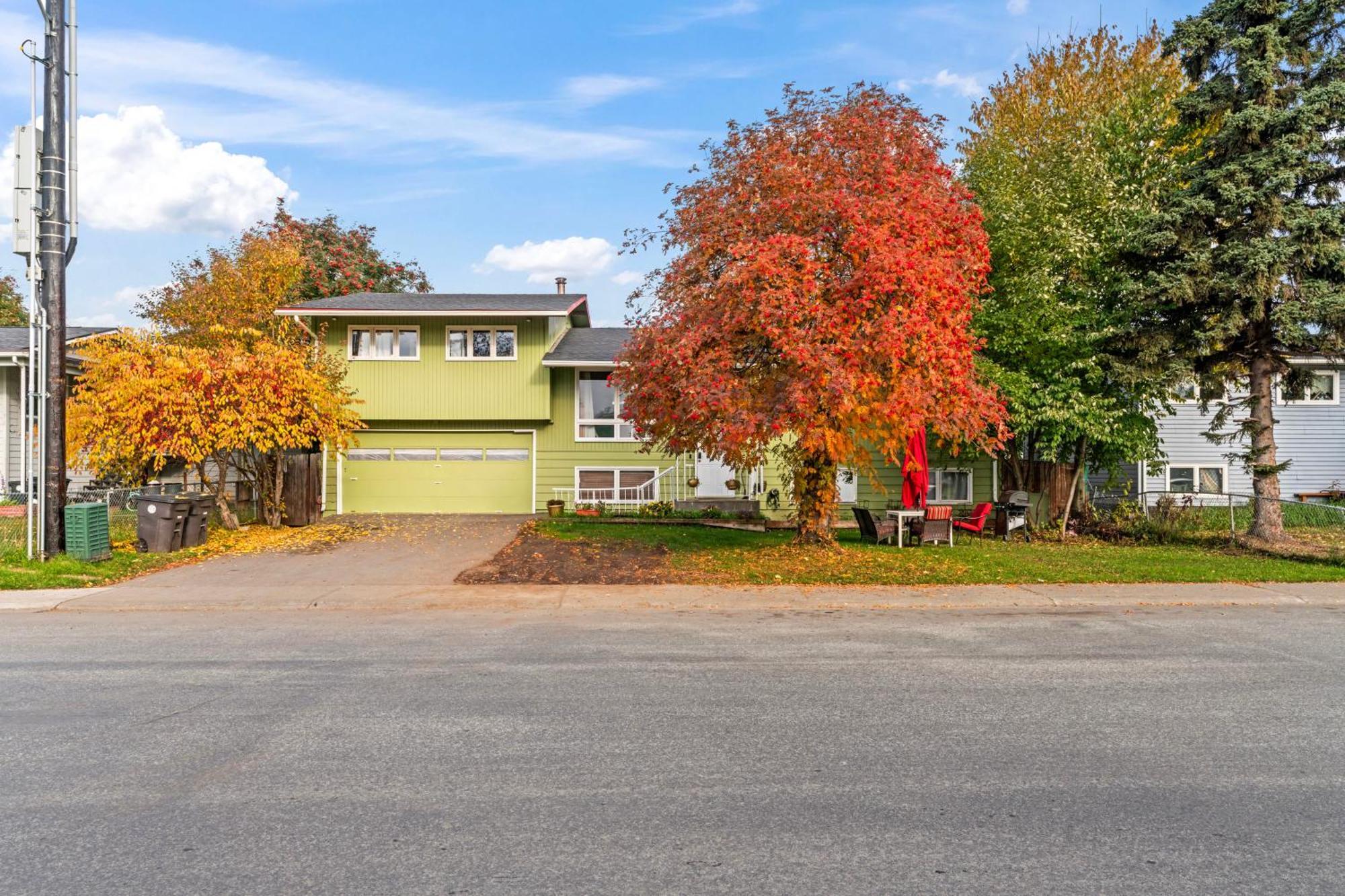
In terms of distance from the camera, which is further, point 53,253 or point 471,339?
point 471,339

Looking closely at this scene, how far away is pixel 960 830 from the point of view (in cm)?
430

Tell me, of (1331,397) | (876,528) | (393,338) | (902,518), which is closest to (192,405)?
(393,338)

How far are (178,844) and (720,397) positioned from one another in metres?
9.59

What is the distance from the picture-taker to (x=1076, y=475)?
65.7ft

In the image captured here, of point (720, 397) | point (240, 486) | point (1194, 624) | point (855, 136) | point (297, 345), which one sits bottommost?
point (1194, 624)

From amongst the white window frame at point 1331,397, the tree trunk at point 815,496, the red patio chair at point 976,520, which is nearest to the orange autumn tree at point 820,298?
the tree trunk at point 815,496

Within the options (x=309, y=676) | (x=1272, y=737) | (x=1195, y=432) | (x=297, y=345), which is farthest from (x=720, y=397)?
(x=1195, y=432)

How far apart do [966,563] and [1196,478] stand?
15.2 metres

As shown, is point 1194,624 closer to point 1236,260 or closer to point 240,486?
point 1236,260

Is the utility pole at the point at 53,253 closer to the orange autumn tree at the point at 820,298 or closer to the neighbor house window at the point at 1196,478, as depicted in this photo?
the orange autumn tree at the point at 820,298

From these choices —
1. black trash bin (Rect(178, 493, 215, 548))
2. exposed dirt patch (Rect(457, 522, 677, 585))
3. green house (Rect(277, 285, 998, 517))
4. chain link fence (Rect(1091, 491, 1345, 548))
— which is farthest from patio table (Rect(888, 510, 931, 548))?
black trash bin (Rect(178, 493, 215, 548))

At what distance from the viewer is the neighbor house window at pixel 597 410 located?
81.6 ft

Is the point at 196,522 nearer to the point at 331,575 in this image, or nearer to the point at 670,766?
the point at 331,575

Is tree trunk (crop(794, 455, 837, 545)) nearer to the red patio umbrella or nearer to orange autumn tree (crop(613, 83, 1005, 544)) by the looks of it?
orange autumn tree (crop(613, 83, 1005, 544))
